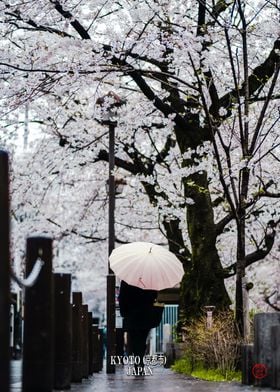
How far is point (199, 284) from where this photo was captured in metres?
16.2

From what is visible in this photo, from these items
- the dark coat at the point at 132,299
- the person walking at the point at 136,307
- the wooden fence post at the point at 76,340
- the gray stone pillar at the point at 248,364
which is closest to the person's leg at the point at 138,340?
the person walking at the point at 136,307

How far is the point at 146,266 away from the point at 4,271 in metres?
7.22

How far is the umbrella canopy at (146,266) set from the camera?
1131cm

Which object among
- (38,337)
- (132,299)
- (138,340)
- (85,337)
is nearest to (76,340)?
(85,337)

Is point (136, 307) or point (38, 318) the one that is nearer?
point (38, 318)

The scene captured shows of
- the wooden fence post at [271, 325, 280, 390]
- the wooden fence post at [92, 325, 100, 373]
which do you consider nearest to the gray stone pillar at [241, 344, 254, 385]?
the wooden fence post at [271, 325, 280, 390]

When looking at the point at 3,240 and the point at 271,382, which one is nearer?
the point at 3,240

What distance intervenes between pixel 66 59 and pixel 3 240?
10.5 m

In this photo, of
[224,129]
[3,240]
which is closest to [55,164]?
[224,129]

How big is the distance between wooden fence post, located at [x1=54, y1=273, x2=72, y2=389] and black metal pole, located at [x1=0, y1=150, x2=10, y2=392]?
11.4 feet

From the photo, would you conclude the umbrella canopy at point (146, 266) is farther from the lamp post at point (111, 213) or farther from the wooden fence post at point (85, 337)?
the lamp post at point (111, 213)

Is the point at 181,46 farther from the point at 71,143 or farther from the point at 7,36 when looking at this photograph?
the point at 71,143

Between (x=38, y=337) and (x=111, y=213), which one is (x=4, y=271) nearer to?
(x=38, y=337)

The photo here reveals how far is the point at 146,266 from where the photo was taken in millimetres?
11398
